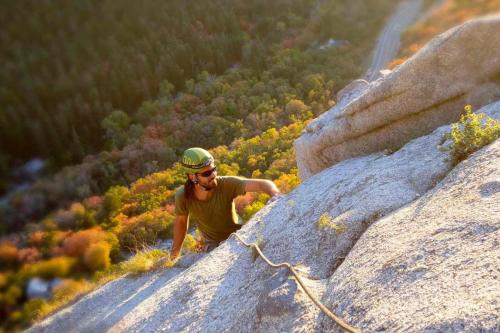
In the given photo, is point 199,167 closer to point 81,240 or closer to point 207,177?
point 207,177

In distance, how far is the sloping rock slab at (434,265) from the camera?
121 inches

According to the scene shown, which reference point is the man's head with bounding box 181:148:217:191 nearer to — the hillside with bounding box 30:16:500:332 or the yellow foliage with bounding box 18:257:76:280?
the hillside with bounding box 30:16:500:332

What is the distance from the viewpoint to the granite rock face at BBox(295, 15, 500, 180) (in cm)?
717

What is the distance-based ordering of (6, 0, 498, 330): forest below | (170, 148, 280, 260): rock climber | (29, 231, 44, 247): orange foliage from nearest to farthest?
(170, 148, 280, 260): rock climber
(6, 0, 498, 330): forest below
(29, 231, 44, 247): orange foliage

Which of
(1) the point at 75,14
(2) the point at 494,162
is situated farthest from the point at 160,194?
(1) the point at 75,14

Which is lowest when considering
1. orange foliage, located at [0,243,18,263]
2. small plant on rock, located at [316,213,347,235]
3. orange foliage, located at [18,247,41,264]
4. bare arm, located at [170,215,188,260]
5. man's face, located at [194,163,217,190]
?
orange foliage, located at [18,247,41,264]

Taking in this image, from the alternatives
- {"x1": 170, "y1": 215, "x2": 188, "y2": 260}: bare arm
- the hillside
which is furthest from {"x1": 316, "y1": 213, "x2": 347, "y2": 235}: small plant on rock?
{"x1": 170, "y1": 215, "x2": 188, "y2": 260}: bare arm

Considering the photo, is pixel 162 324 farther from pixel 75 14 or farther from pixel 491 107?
pixel 75 14

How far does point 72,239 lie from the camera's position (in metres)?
32.9

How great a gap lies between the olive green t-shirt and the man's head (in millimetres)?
243

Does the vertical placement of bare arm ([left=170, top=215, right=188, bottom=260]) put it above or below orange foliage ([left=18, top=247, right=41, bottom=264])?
above

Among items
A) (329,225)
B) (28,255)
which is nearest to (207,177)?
(329,225)

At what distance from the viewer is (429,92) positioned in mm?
7449

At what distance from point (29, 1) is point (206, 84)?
37762mm
